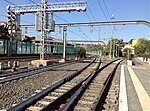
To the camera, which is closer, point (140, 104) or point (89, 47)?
point (140, 104)

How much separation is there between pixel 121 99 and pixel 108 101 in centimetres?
72

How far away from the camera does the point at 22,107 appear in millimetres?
7434

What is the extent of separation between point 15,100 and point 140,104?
4.51 m

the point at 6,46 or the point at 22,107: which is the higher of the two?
the point at 6,46

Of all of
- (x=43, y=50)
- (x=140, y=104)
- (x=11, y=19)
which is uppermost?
(x=11, y=19)

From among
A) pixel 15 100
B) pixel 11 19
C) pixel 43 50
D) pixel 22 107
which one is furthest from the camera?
pixel 11 19

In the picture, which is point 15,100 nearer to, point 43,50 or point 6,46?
point 43,50

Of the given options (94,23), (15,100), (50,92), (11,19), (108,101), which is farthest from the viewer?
(94,23)

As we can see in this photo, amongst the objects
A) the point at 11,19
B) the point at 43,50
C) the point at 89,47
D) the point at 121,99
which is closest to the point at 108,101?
the point at 121,99

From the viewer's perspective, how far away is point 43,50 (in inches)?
1150

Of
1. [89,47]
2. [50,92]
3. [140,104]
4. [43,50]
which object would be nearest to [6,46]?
[43,50]

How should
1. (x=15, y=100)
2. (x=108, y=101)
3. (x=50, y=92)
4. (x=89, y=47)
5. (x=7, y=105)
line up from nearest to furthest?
(x=7, y=105)
(x=15, y=100)
(x=108, y=101)
(x=50, y=92)
(x=89, y=47)

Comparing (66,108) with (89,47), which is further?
(89,47)

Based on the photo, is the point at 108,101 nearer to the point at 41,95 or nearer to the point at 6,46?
the point at 41,95
